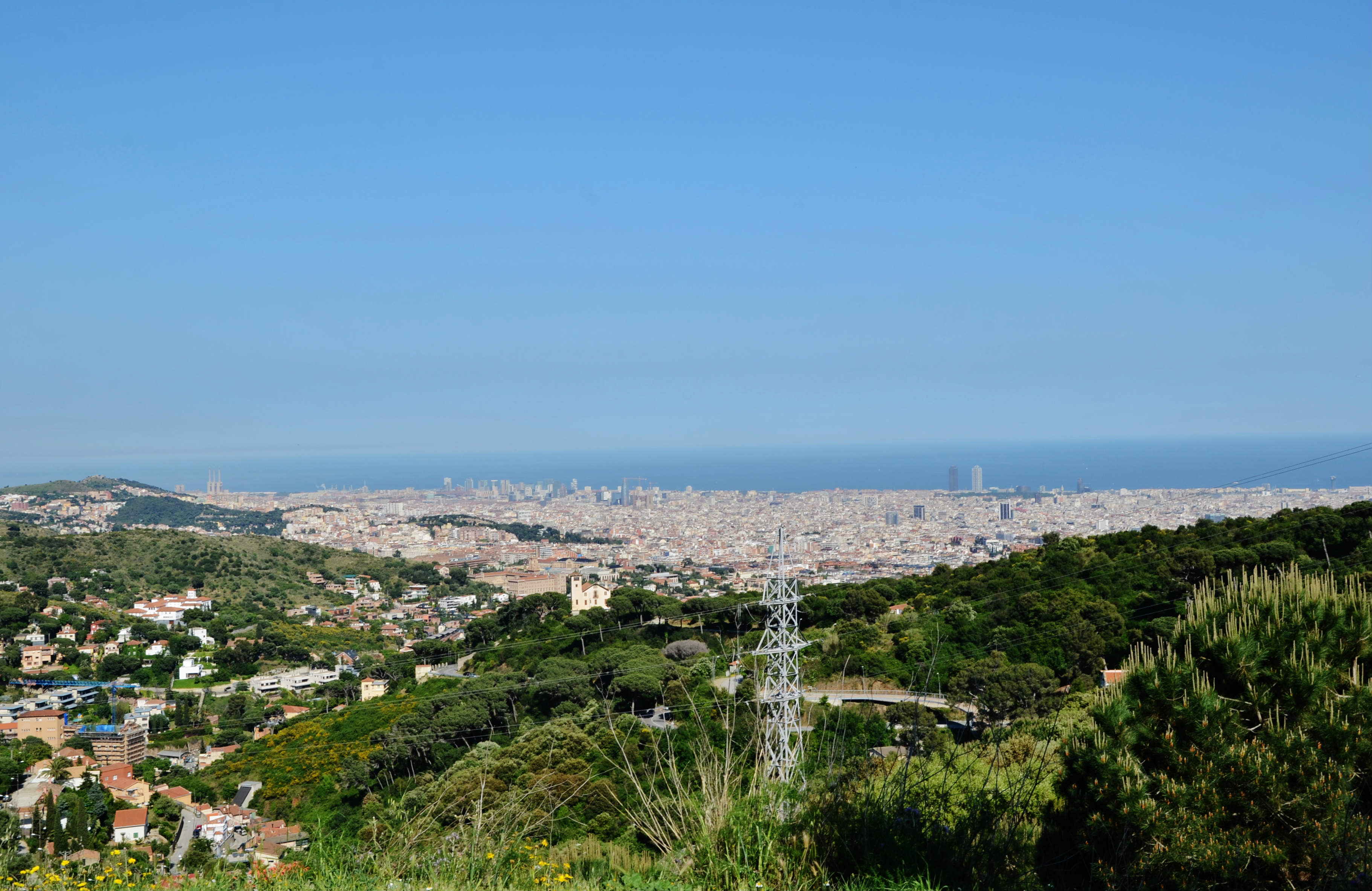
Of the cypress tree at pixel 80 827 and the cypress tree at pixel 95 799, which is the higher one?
the cypress tree at pixel 80 827

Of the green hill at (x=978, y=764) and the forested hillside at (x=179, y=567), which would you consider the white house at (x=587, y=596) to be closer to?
the green hill at (x=978, y=764)

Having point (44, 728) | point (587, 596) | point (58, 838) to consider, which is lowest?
point (44, 728)

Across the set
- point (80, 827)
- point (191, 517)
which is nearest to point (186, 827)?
point (80, 827)

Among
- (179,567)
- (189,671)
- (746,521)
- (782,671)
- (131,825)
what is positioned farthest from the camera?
(746,521)

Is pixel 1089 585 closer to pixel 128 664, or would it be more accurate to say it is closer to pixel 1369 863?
pixel 1369 863

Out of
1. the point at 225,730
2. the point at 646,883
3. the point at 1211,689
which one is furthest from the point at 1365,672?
the point at 225,730

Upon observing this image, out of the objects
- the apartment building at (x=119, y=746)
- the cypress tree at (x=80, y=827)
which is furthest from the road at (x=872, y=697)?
the apartment building at (x=119, y=746)

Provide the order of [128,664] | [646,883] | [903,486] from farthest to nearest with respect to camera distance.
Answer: [903,486], [128,664], [646,883]

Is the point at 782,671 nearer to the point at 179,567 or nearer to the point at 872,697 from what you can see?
the point at 872,697

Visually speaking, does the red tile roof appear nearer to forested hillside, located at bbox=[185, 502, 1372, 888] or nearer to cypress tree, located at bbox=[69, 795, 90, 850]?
cypress tree, located at bbox=[69, 795, 90, 850]

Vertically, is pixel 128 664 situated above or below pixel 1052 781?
below

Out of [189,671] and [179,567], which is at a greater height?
[179,567]
